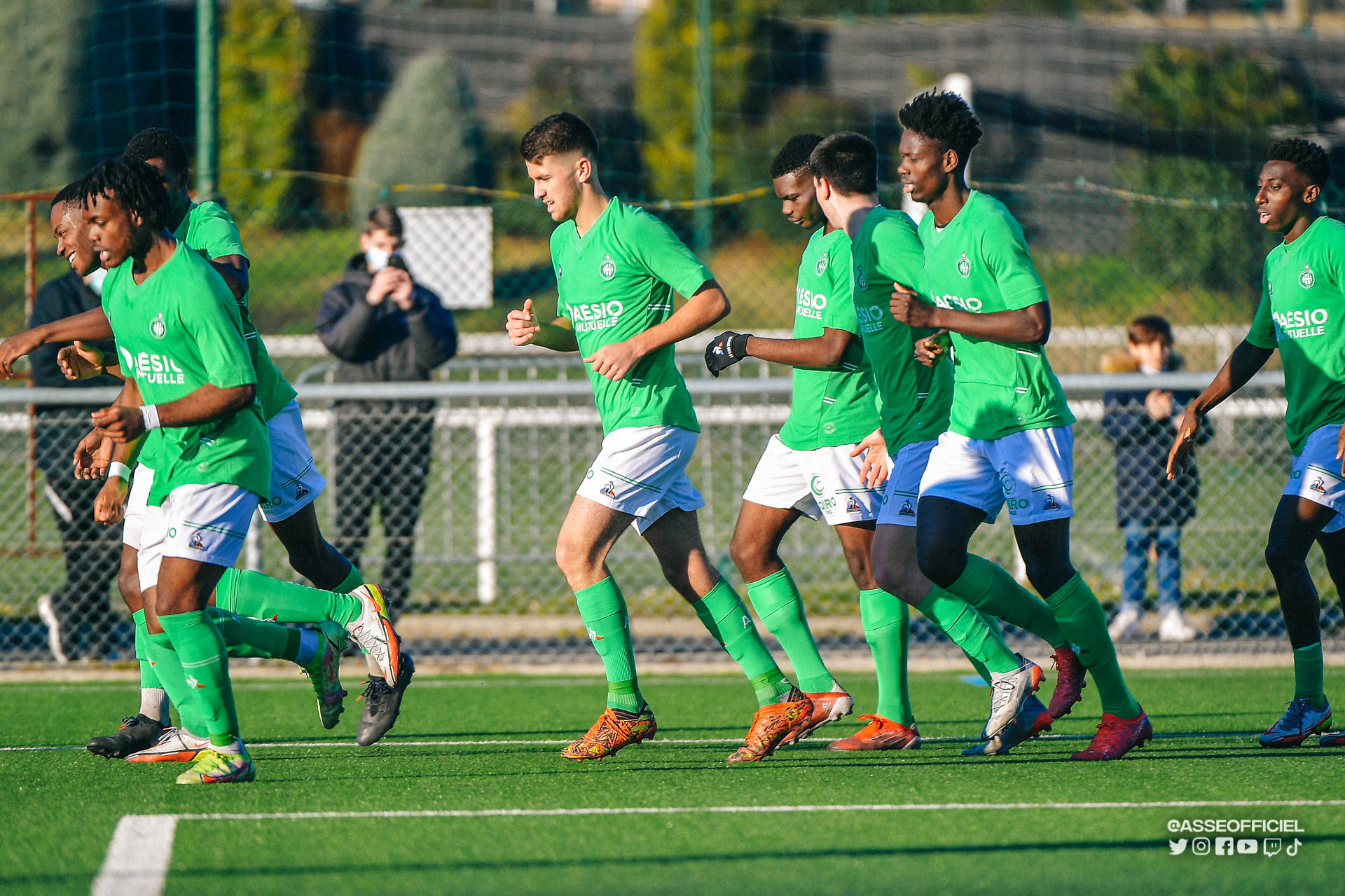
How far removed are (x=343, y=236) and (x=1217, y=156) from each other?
10263 millimetres

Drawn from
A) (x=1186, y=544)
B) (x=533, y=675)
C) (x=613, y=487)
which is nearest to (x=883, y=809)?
(x=613, y=487)

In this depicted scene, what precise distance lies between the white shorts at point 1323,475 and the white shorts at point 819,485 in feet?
5.39

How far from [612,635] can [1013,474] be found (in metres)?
1.60

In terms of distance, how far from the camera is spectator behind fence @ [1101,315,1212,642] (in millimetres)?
9055

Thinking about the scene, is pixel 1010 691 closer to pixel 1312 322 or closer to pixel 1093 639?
pixel 1093 639

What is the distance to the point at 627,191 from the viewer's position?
2316 cm

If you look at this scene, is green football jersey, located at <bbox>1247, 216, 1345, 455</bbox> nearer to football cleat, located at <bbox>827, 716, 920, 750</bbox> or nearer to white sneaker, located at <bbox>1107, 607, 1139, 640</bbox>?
football cleat, located at <bbox>827, 716, 920, 750</bbox>

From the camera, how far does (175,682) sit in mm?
5566

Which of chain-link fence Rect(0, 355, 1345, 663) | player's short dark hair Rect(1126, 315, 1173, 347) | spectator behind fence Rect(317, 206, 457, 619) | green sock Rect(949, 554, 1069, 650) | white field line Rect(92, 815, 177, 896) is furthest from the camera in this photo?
player's short dark hair Rect(1126, 315, 1173, 347)

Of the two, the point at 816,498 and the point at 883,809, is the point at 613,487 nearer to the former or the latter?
the point at 816,498

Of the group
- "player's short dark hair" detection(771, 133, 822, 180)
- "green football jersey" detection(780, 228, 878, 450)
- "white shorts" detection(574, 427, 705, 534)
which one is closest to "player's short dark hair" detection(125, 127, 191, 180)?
"white shorts" detection(574, 427, 705, 534)

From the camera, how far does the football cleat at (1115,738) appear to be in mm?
5523

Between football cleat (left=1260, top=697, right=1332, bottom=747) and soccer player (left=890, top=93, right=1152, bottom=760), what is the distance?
0.62 m

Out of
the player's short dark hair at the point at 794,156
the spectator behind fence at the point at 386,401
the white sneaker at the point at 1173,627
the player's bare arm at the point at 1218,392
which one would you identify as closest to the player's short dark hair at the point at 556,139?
the player's short dark hair at the point at 794,156
